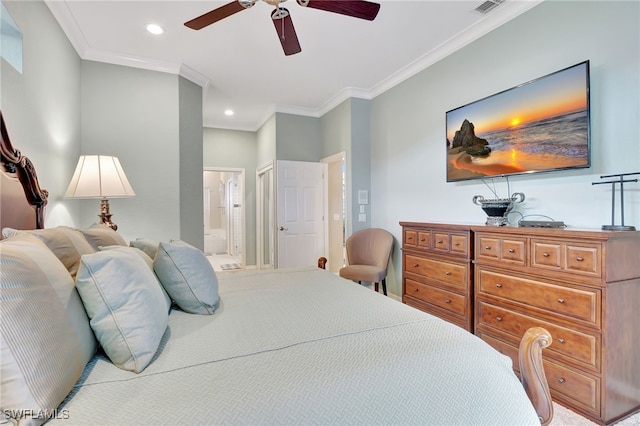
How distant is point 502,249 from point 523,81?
139cm

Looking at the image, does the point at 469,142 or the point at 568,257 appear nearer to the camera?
the point at 568,257

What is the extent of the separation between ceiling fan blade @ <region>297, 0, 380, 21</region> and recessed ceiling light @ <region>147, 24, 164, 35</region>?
1.72 m

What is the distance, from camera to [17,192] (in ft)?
5.16

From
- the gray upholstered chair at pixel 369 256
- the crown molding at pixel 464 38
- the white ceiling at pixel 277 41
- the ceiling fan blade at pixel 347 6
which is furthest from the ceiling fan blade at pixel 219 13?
the gray upholstered chair at pixel 369 256

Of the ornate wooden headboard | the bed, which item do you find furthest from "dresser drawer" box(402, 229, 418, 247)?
the ornate wooden headboard

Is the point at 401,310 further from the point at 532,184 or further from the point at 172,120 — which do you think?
the point at 172,120

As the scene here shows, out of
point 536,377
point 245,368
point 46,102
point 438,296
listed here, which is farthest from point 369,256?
point 46,102

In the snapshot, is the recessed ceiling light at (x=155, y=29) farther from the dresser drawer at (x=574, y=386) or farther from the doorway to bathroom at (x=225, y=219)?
the dresser drawer at (x=574, y=386)

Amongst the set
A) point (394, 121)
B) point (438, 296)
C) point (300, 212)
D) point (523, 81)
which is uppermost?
point (394, 121)

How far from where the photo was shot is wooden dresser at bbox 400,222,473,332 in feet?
7.97

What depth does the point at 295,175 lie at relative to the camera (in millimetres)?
4941

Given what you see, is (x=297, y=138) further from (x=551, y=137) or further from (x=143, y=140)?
(x=551, y=137)

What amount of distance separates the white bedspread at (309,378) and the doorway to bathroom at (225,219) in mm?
4963

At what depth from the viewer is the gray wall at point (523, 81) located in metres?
1.90
